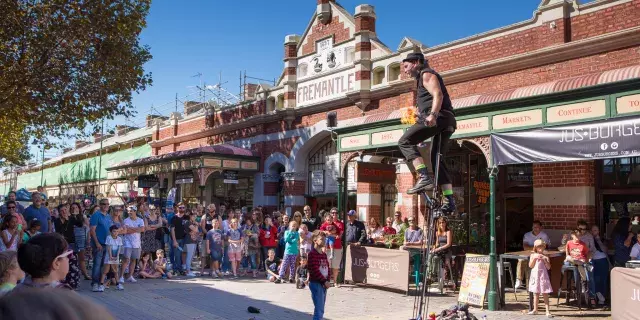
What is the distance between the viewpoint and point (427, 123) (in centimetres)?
574

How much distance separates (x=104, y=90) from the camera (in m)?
19.4

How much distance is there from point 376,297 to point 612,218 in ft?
18.8

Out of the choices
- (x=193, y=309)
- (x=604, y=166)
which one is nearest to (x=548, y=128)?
(x=604, y=166)

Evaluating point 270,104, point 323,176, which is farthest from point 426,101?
point 270,104

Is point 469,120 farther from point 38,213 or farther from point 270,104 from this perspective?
point 270,104

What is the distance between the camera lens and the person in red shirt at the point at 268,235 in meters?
16.2

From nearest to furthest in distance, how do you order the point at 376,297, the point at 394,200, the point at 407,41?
the point at 376,297
the point at 407,41
the point at 394,200

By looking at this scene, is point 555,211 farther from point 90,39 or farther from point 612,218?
point 90,39

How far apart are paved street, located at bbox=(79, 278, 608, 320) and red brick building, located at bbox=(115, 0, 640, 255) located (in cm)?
300

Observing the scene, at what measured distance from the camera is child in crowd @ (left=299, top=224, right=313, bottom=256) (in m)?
14.0

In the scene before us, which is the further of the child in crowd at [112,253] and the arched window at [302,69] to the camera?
the arched window at [302,69]

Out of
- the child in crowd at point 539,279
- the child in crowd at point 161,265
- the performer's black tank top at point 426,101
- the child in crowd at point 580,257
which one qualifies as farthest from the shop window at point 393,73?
the performer's black tank top at point 426,101

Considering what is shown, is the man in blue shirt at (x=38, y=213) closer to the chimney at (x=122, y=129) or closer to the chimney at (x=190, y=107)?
the chimney at (x=190, y=107)

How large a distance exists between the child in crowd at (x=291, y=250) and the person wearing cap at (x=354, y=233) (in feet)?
4.47
